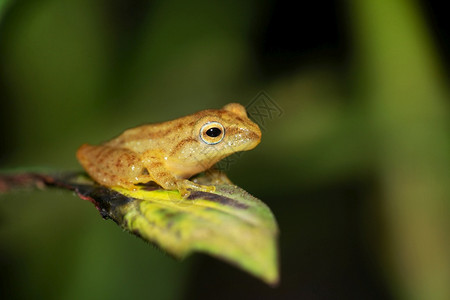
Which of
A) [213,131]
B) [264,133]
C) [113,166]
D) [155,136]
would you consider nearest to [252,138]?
[213,131]

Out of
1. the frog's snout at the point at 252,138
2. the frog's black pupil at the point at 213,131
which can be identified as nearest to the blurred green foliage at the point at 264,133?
the frog's snout at the point at 252,138

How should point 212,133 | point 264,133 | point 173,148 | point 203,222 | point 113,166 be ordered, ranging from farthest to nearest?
point 264,133 < point 173,148 < point 212,133 < point 113,166 < point 203,222

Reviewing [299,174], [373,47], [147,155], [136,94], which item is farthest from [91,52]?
[373,47]

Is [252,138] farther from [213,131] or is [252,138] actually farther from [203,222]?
[203,222]

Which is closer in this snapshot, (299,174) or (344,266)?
(299,174)

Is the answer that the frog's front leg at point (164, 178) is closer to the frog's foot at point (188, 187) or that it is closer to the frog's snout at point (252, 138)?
the frog's foot at point (188, 187)

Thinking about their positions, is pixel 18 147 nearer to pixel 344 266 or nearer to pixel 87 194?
pixel 87 194

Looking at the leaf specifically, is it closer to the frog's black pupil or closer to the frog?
the frog
